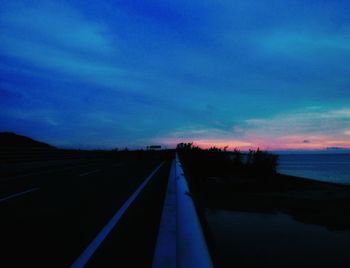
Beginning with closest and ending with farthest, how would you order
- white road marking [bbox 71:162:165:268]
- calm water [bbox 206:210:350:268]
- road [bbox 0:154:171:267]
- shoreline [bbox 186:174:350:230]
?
1. white road marking [bbox 71:162:165:268]
2. road [bbox 0:154:171:267]
3. calm water [bbox 206:210:350:268]
4. shoreline [bbox 186:174:350:230]

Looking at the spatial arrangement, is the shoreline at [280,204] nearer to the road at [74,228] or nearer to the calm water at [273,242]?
the calm water at [273,242]

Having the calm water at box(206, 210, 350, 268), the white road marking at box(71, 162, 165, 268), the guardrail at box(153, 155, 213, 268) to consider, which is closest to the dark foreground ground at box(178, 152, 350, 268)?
the calm water at box(206, 210, 350, 268)

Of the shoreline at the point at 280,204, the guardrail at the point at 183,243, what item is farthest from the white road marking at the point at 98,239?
the shoreline at the point at 280,204

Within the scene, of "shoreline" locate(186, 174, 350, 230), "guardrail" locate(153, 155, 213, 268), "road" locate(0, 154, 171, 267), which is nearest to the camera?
"guardrail" locate(153, 155, 213, 268)

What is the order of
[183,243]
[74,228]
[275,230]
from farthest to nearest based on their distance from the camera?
[275,230] < [74,228] < [183,243]

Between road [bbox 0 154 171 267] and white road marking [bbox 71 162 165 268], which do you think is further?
road [bbox 0 154 171 267]

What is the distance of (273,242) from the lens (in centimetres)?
739

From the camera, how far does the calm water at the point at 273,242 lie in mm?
6371

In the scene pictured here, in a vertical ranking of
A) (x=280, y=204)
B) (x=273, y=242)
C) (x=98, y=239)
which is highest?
(x=280, y=204)

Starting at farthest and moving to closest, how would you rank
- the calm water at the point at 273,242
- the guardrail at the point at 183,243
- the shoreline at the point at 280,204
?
the shoreline at the point at 280,204
the calm water at the point at 273,242
the guardrail at the point at 183,243

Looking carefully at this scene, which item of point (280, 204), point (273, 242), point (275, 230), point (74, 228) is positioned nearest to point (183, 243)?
point (74, 228)

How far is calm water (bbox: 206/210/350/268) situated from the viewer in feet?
20.9

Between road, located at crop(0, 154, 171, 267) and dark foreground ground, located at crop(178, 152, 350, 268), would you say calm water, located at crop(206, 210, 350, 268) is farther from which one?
road, located at crop(0, 154, 171, 267)

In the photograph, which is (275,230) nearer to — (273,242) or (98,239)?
(273,242)
